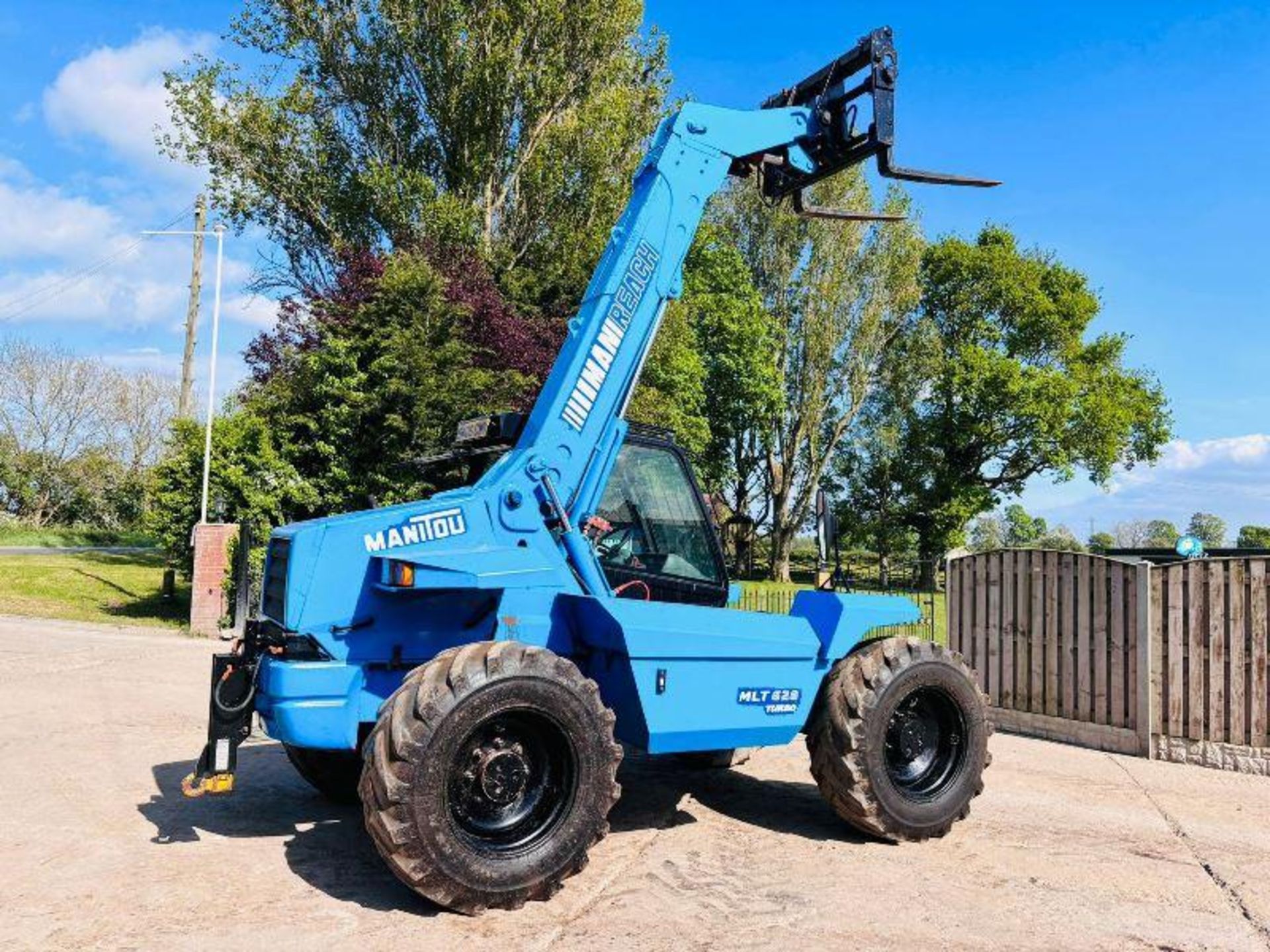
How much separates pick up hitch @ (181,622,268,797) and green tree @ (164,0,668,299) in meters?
18.3

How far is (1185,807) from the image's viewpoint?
6980mm

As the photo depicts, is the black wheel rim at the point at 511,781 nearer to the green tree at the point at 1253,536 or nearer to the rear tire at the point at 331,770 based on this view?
the rear tire at the point at 331,770

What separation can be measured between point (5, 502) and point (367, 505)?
38912mm

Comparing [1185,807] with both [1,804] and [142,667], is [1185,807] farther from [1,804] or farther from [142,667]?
[142,667]

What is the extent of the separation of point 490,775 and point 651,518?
6.63 feet

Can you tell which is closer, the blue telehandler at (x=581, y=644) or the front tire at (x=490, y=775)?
the front tire at (x=490, y=775)

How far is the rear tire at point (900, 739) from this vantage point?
5.66 meters

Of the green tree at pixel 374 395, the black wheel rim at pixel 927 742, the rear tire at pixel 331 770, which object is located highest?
the green tree at pixel 374 395

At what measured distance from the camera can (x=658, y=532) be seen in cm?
617

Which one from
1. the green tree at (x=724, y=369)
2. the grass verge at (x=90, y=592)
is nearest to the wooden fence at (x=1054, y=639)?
the grass verge at (x=90, y=592)

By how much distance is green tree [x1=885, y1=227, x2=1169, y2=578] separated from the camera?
39.6 meters

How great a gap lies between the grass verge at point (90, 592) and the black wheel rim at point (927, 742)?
1421 cm

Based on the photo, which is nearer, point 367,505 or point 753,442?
point 367,505

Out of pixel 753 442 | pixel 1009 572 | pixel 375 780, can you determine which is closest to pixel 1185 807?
pixel 1009 572
